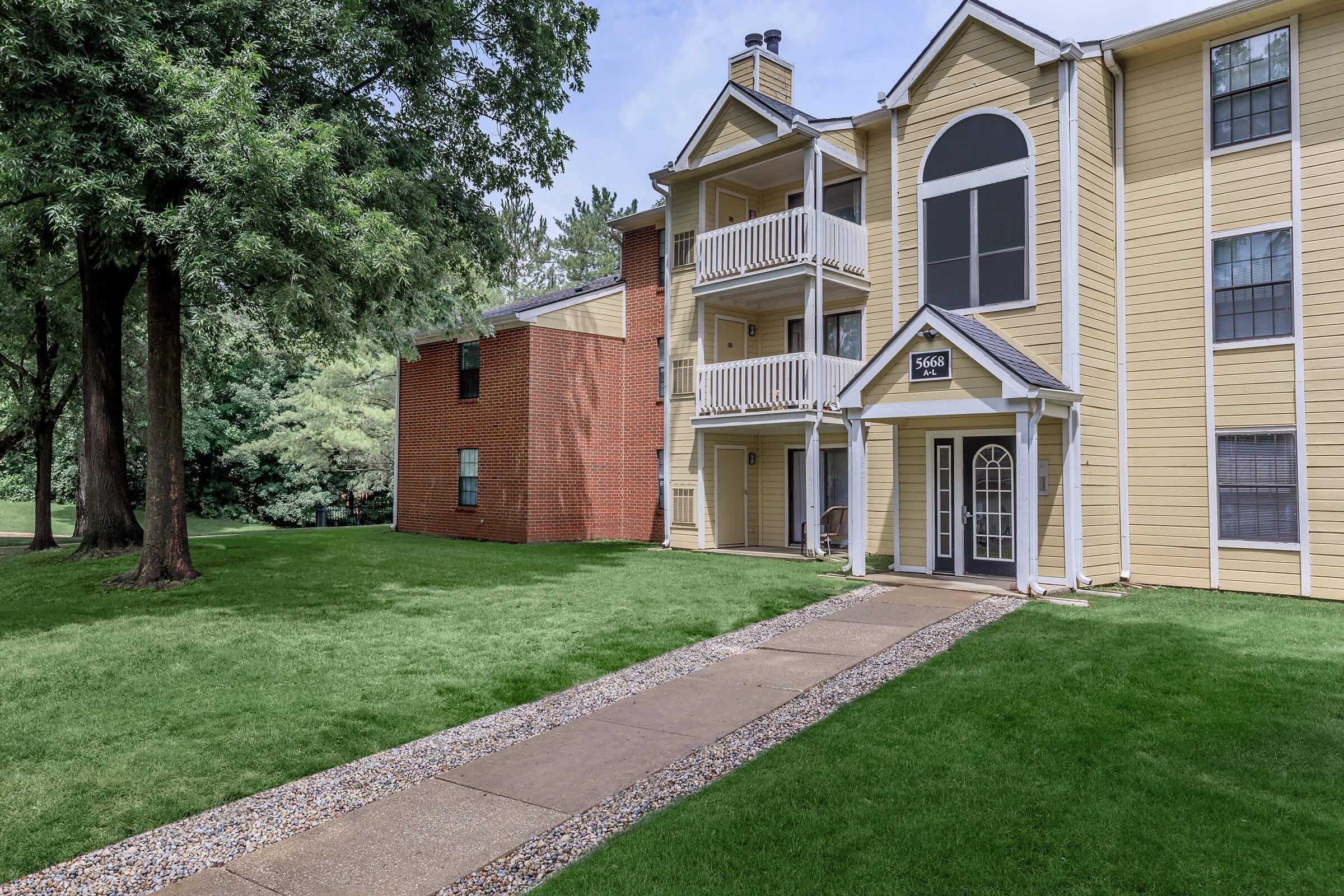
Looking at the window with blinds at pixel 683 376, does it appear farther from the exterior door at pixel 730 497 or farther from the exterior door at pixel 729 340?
the exterior door at pixel 730 497

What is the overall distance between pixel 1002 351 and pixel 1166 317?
2.91 meters

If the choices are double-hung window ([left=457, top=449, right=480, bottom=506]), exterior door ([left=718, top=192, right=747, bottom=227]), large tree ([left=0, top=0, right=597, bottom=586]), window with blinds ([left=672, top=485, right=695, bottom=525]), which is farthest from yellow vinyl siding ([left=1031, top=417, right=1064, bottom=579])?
double-hung window ([left=457, top=449, right=480, bottom=506])

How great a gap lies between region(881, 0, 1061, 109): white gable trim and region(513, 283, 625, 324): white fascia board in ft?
27.8

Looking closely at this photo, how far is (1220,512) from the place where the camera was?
12.2m

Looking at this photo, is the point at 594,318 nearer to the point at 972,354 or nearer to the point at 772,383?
the point at 772,383

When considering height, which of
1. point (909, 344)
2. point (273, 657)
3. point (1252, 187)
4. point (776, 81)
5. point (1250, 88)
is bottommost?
point (273, 657)

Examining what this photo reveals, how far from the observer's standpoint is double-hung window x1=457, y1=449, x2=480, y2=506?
21734 millimetres

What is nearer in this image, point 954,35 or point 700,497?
point 954,35

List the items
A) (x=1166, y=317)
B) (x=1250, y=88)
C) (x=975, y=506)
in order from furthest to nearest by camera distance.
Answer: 1. (x=975, y=506)
2. (x=1166, y=317)
3. (x=1250, y=88)

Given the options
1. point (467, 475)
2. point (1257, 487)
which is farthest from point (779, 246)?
point (467, 475)

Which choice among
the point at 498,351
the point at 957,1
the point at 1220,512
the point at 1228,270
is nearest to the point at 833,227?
the point at 957,1

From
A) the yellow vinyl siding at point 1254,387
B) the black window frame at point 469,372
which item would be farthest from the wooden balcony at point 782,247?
the black window frame at point 469,372

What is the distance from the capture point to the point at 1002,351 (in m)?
11.9

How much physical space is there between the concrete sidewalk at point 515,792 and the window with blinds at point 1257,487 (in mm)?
6721
